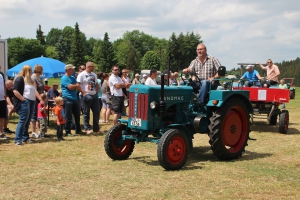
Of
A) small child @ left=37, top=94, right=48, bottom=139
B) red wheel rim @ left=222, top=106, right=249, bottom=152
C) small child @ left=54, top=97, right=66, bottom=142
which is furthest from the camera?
small child @ left=37, top=94, right=48, bottom=139

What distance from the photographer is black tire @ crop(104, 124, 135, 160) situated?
6.58 metres

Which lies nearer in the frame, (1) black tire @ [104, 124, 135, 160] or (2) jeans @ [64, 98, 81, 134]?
(1) black tire @ [104, 124, 135, 160]

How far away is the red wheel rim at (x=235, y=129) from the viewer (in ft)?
22.7

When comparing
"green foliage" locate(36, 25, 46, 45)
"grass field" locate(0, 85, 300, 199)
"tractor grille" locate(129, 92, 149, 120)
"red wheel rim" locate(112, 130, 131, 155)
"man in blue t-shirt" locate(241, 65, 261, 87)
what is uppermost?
"green foliage" locate(36, 25, 46, 45)

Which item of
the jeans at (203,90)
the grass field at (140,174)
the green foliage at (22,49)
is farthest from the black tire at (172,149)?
the green foliage at (22,49)

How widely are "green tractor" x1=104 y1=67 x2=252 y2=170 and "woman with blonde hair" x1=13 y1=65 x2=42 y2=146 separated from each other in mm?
2730

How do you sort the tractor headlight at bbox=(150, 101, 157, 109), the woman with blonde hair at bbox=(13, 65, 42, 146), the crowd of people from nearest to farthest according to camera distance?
the tractor headlight at bbox=(150, 101, 157, 109)
the crowd of people
the woman with blonde hair at bbox=(13, 65, 42, 146)

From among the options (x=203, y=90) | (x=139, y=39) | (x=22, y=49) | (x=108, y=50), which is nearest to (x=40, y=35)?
(x=22, y=49)

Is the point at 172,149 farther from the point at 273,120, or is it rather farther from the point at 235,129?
the point at 273,120

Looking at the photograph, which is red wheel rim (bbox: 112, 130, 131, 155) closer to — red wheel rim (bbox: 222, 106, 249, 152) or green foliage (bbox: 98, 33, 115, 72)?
red wheel rim (bbox: 222, 106, 249, 152)

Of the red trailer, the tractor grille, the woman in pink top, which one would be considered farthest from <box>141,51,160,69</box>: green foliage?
the tractor grille

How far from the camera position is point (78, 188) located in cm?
496

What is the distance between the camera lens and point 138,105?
6.28 meters

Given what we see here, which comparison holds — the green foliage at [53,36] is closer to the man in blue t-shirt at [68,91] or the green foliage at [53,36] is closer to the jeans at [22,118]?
the man in blue t-shirt at [68,91]
